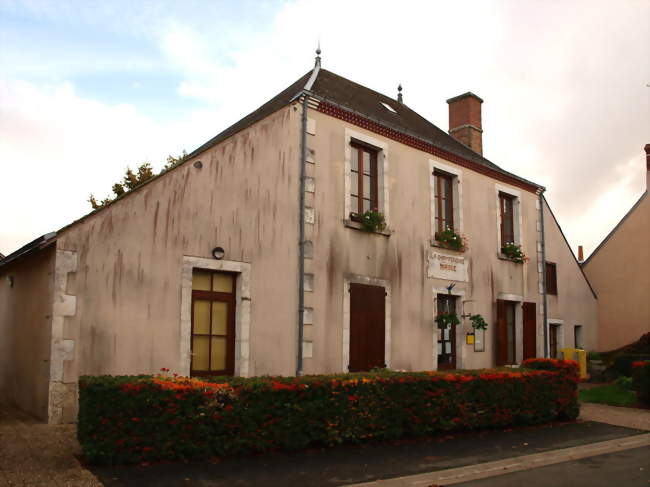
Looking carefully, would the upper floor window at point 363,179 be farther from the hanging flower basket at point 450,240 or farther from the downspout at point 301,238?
the hanging flower basket at point 450,240

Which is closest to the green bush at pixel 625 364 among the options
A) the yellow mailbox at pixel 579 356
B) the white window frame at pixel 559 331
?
the yellow mailbox at pixel 579 356

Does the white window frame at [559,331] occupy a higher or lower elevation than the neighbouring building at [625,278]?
lower

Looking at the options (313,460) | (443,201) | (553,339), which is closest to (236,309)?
(313,460)

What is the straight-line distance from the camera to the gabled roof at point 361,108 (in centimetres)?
1212

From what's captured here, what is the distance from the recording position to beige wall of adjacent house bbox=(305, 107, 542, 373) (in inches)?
423

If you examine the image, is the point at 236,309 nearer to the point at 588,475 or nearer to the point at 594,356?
the point at 588,475

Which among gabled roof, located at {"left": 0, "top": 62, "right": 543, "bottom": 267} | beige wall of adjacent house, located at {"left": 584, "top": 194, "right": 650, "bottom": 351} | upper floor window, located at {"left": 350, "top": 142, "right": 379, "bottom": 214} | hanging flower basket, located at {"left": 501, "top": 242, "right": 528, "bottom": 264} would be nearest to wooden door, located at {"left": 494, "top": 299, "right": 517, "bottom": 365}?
hanging flower basket, located at {"left": 501, "top": 242, "right": 528, "bottom": 264}

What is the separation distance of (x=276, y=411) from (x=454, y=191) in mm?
8647

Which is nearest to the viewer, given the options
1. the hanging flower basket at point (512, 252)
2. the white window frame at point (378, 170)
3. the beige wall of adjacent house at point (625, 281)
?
the white window frame at point (378, 170)

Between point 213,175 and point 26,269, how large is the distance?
3238mm

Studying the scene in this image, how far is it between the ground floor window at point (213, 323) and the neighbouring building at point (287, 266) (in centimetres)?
2

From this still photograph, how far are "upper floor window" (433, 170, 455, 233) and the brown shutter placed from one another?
2.41m

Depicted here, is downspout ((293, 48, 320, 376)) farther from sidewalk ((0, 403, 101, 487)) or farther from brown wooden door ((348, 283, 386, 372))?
sidewalk ((0, 403, 101, 487))

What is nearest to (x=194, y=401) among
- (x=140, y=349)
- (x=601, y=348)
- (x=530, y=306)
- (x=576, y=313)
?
(x=140, y=349)
